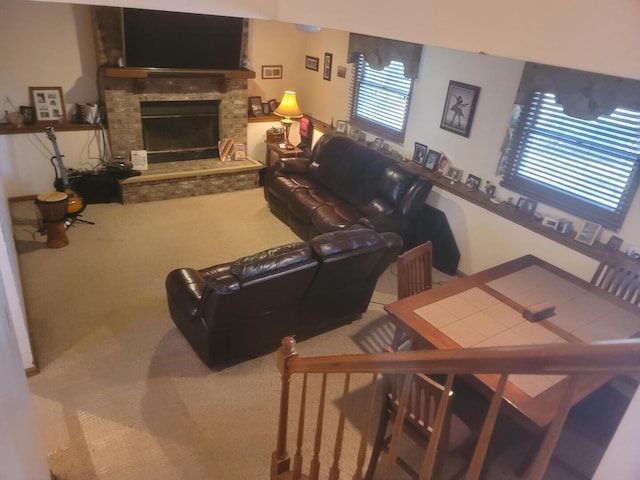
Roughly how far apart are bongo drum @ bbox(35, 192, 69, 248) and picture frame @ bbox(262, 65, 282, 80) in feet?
11.0

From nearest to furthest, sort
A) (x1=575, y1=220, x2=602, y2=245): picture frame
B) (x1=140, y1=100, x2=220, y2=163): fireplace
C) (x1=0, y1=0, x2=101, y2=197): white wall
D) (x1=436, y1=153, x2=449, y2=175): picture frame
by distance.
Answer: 1. (x1=575, y1=220, x2=602, y2=245): picture frame
2. (x1=436, y1=153, x2=449, y2=175): picture frame
3. (x1=0, y1=0, x2=101, y2=197): white wall
4. (x1=140, y1=100, x2=220, y2=163): fireplace

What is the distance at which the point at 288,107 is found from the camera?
6.16 meters

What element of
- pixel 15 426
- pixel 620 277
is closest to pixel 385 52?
pixel 620 277

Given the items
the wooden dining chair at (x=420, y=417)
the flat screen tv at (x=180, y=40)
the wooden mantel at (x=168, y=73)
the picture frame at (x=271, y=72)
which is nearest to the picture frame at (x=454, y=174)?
the wooden dining chair at (x=420, y=417)

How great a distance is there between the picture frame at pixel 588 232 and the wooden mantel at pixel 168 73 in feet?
14.5

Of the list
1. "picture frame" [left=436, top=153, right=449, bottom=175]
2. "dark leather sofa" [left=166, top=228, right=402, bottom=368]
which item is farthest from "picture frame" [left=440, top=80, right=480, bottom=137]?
"dark leather sofa" [left=166, top=228, right=402, bottom=368]

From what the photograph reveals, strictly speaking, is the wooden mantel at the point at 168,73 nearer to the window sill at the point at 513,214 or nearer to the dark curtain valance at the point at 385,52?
the dark curtain valance at the point at 385,52

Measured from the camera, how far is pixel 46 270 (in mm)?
4184

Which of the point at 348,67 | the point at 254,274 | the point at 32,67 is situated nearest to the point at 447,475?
the point at 254,274

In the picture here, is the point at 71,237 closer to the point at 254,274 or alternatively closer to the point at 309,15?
the point at 254,274

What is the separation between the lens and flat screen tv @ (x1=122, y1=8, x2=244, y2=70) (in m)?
5.08

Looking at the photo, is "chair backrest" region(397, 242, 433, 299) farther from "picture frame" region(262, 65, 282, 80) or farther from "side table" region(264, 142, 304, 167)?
"picture frame" region(262, 65, 282, 80)

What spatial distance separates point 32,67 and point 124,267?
270 cm

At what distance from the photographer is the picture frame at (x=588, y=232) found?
139 inches
